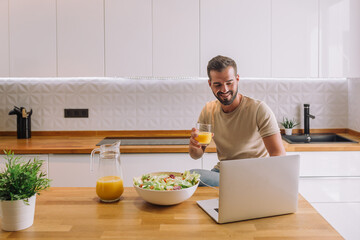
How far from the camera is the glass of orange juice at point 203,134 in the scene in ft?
5.57

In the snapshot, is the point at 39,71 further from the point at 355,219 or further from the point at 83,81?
the point at 355,219

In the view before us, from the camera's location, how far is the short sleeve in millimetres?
2090

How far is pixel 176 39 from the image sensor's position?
10.0 ft

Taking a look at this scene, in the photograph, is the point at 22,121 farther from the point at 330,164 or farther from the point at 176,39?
the point at 330,164

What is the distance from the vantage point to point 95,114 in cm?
346

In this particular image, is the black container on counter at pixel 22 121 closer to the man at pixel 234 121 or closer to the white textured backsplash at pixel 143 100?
the white textured backsplash at pixel 143 100

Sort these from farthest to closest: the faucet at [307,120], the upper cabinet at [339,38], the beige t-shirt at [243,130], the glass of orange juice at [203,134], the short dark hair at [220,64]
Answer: the faucet at [307,120] < the upper cabinet at [339,38] < the beige t-shirt at [243,130] < the short dark hair at [220,64] < the glass of orange juice at [203,134]

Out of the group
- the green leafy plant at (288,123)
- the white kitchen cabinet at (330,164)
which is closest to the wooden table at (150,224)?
the white kitchen cabinet at (330,164)

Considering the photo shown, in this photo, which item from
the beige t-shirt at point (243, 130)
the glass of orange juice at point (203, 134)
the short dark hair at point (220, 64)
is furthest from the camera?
the beige t-shirt at point (243, 130)

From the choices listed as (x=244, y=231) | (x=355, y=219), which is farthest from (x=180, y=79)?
(x=244, y=231)

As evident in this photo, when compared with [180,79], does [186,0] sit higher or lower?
higher

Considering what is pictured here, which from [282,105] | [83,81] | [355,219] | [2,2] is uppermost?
[2,2]

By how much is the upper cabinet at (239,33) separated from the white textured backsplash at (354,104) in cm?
88

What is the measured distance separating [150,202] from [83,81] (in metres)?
2.22
